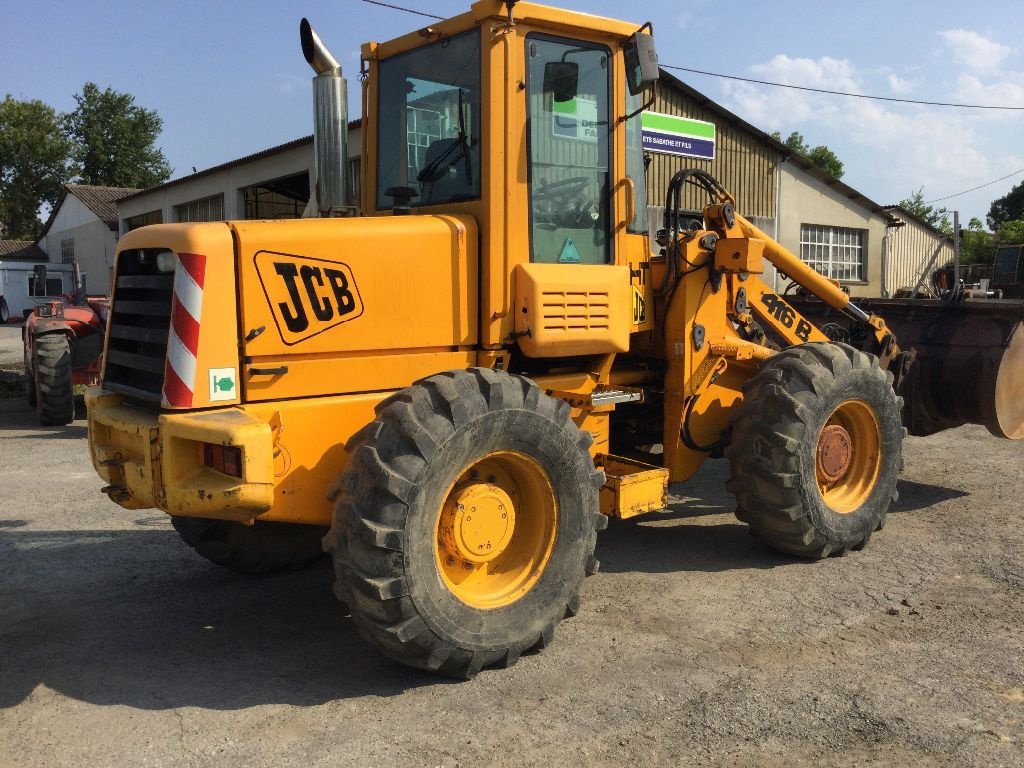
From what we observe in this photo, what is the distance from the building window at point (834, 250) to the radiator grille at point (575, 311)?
59.6 feet

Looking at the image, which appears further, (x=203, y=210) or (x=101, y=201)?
(x=101, y=201)

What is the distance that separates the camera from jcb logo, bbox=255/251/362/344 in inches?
164

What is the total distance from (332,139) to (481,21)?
1164 mm

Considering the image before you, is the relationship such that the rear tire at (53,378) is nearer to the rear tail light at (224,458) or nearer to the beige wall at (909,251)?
the rear tail light at (224,458)

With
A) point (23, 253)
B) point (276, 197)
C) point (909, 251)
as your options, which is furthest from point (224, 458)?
point (23, 253)

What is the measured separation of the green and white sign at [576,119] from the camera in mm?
4977

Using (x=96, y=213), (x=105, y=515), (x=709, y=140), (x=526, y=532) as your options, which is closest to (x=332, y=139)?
(x=526, y=532)

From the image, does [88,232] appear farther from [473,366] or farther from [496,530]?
[496,530]

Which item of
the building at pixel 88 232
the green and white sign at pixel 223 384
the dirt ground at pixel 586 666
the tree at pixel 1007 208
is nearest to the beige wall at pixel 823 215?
the dirt ground at pixel 586 666

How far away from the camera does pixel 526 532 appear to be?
459 centimetres

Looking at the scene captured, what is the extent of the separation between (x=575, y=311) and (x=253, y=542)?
2382 millimetres

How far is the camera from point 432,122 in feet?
16.9

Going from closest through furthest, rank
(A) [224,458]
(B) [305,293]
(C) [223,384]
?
(A) [224,458], (C) [223,384], (B) [305,293]

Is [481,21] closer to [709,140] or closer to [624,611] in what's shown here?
[624,611]
